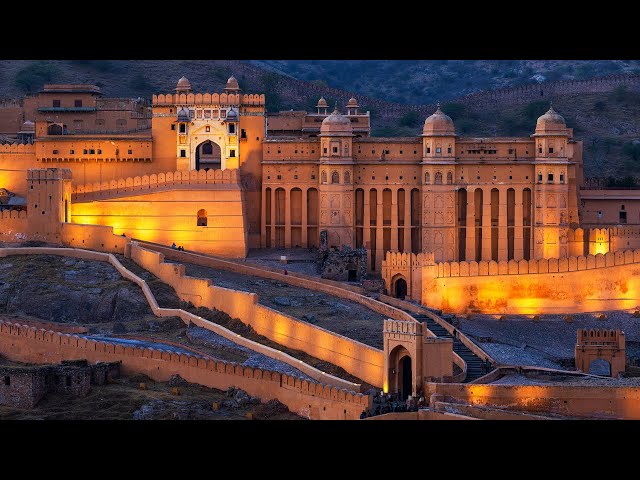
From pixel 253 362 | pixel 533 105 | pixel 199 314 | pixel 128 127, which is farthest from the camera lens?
pixel 533 105

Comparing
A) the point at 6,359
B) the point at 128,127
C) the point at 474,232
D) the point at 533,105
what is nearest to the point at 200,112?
the point at 128,127

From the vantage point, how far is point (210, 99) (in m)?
72.3

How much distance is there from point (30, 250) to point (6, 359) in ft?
29.4

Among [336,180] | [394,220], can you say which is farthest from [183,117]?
[394,220]

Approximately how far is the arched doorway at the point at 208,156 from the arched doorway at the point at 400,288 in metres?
11.1

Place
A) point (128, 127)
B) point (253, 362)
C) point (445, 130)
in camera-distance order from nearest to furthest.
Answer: point (253, 362) < point (445, 130) < point (128, 127)

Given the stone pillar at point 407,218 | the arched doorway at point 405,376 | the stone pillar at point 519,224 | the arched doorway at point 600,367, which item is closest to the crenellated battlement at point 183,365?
the arched doorway at point 405,376

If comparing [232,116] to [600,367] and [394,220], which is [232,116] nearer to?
[394,220]

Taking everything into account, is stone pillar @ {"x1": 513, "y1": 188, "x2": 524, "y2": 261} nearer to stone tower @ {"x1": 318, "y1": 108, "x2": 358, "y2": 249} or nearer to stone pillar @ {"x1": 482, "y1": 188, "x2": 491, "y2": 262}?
stone pillar @ {"x1": 482, "y1": 188, "x2": 491, "y2": 262}

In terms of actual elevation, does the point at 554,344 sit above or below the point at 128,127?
below

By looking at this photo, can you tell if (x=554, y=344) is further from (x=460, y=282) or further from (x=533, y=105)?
(x=533, y=105)

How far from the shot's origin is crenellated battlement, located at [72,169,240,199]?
70.2m

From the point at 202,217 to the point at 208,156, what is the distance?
36.0ft

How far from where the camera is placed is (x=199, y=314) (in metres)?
61.2
